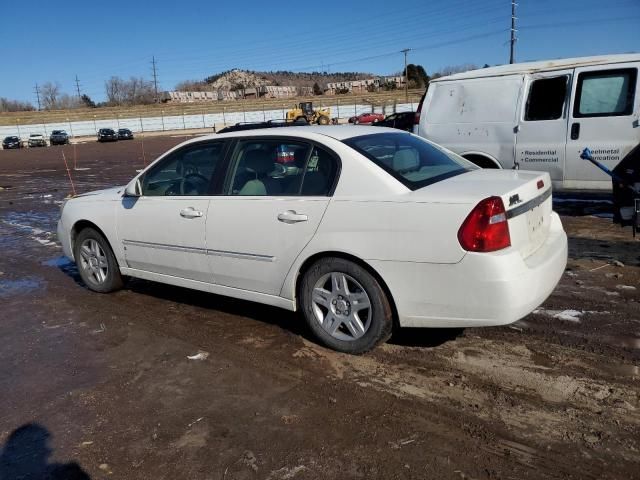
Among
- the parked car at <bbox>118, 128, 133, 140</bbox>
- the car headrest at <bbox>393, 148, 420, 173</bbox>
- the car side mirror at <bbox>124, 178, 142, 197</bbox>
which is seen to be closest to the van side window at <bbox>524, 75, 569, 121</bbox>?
the car headrest at <bbox>393, 148, 420, 173</bbox>

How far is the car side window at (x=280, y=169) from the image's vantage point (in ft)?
13.0

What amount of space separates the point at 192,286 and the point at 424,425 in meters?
2.52

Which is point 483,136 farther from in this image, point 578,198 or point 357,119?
point 357,119

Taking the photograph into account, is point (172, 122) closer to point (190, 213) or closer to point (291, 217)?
point (190, 213)

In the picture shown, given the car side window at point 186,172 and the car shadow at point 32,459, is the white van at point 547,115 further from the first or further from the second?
the car shadow at point 32,459

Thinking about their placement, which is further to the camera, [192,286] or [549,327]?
[192,286]

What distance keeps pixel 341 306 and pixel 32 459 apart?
2.04m

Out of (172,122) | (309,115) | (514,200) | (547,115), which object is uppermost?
(172,122)

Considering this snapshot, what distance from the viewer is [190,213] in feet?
15.0

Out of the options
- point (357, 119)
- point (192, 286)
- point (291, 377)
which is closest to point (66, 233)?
point (192, 286)

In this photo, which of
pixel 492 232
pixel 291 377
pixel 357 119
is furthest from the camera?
pixel 357 119

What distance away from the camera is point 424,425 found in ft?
9.89

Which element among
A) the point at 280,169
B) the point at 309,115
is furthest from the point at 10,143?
the point at 280,169

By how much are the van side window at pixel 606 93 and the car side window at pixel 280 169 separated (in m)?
4.76
